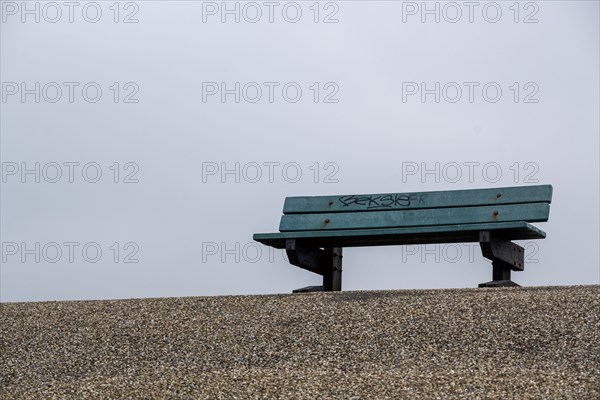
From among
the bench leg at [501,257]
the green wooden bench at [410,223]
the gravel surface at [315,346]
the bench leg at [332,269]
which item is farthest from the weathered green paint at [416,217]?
the gravel surface at [315,346]

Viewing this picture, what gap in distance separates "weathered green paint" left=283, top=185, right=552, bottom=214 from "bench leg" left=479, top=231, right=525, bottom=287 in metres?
0.44

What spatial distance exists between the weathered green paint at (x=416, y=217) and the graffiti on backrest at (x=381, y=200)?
10cm

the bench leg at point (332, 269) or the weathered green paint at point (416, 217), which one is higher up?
the weathered green paint at point (416, 217)

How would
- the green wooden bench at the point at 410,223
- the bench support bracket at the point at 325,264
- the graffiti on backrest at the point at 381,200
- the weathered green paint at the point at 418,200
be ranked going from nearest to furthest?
the green wooden bench at the point at 410,223 < the weathered green paint at the point at 418,200 < the graffiti on backrest at the point at 381,200 < the bench support bracket at the point at 325,264

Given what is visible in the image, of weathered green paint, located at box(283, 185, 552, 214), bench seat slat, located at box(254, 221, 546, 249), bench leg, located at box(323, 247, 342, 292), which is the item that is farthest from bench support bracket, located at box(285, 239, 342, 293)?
weathered green paint, located at box(283, 185, 552, 214)

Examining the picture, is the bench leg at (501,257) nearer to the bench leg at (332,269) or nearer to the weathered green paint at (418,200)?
the weathered green paint at (418,200)

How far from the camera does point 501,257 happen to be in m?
10.5

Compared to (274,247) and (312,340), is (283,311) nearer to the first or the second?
(312,340)

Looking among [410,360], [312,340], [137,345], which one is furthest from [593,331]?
[137,345]

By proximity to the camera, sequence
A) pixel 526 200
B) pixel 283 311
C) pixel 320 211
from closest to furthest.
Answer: pixel 283 311 → pixel 526 200 → pixel 320 211

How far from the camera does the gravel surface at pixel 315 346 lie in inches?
258

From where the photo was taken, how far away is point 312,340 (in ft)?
Answer: 25.9

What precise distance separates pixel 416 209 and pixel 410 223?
0.55ft

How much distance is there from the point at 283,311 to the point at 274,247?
2.62 meters
